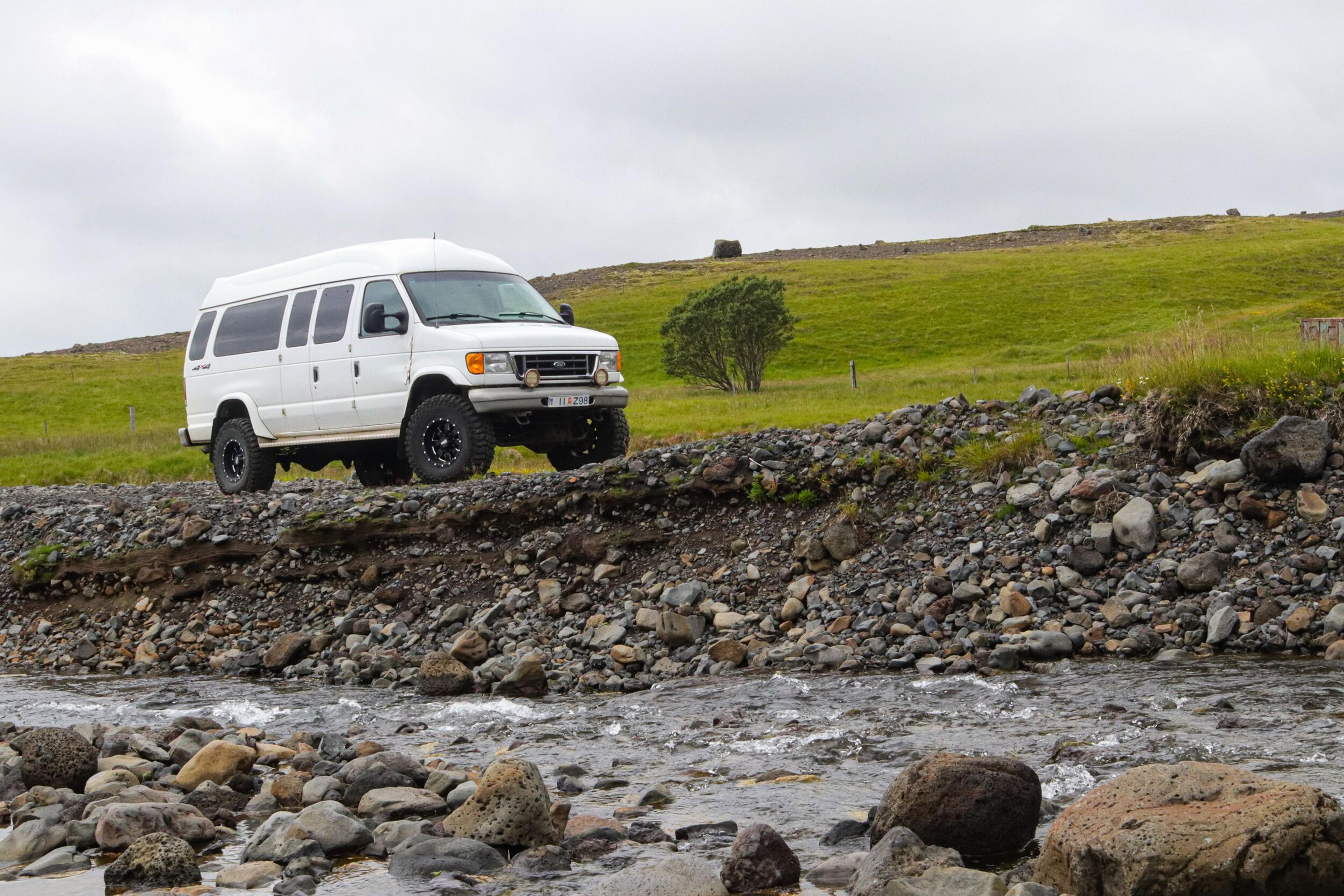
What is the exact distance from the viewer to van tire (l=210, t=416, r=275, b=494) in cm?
1496

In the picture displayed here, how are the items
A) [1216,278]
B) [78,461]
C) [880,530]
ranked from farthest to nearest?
[1216,278]
[78,461]
[880,530]

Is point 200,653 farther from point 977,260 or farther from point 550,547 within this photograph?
point 977,260

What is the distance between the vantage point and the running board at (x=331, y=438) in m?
13.4

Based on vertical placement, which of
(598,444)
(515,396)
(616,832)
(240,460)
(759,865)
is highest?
(515,396)

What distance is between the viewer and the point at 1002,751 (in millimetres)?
6258

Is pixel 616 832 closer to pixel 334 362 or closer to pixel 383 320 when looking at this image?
pixel 383 320

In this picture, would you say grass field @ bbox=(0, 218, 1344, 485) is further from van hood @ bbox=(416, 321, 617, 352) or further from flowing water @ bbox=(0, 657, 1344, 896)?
van hood @ bbox=(416, 321, 617, 352)

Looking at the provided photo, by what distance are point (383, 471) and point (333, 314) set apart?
112 inches

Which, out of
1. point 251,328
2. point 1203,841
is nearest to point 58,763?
point 1203,841

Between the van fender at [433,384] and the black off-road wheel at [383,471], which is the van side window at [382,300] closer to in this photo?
the van fender at [433,384]

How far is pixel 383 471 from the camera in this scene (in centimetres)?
1595

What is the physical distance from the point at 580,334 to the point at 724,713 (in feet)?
21.6

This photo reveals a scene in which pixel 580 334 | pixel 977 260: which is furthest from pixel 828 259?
pixel 580 334

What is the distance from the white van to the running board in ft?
0.07
